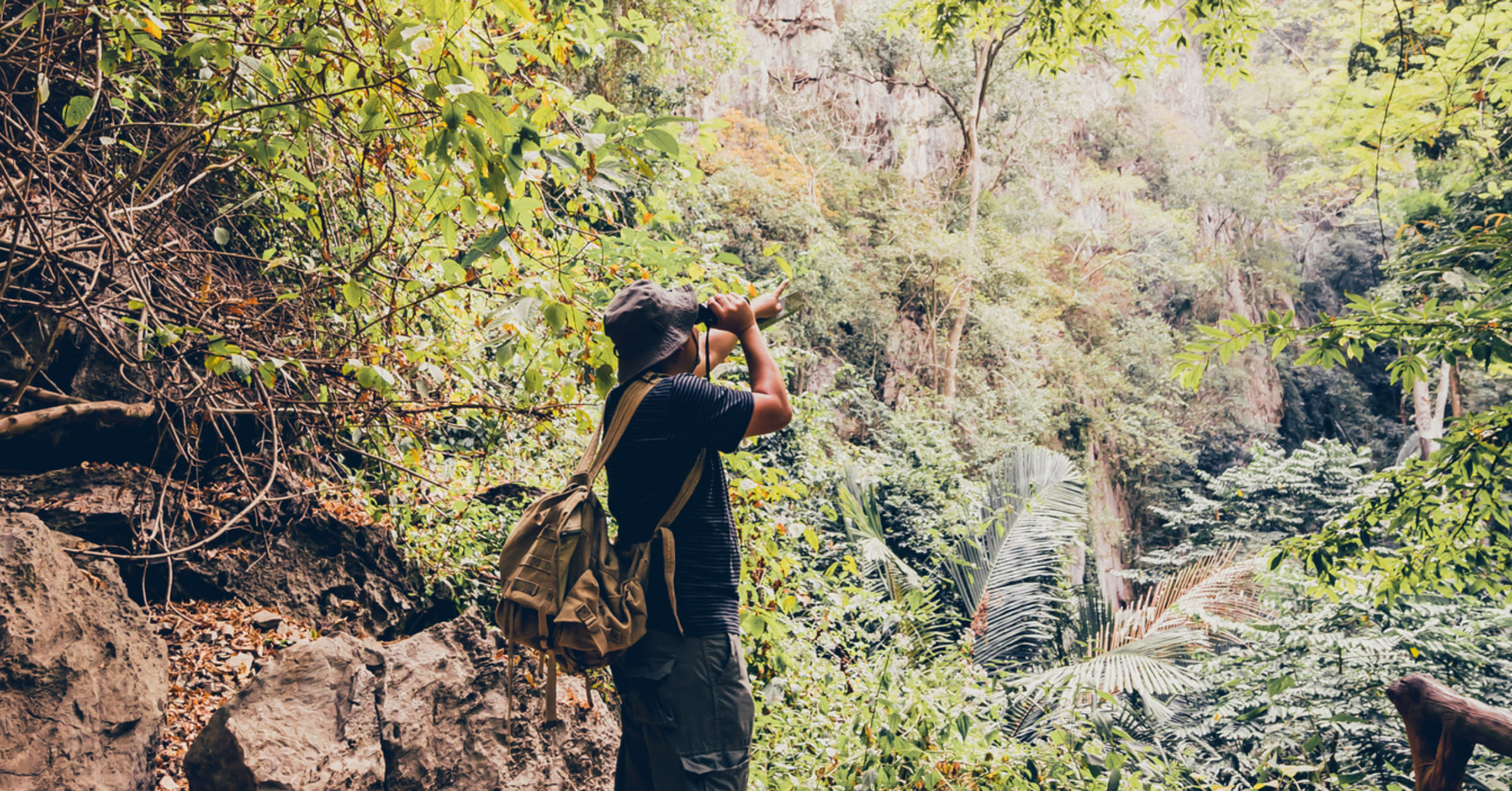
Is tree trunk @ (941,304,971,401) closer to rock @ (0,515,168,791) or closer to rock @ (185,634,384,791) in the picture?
rock @ (185,634,384,791)

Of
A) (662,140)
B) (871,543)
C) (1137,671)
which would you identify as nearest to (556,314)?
(662,140)

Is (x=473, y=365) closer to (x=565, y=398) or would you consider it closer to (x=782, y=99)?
(x=565, y=398)

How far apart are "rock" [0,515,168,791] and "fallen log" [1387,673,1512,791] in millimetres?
3946

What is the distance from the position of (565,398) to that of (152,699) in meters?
1.64

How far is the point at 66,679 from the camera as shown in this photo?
2.17 meters

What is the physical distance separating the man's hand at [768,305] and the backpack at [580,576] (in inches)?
16.6

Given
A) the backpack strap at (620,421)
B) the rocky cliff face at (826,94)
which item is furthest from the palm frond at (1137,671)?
the rocky cliff face at (826,94)

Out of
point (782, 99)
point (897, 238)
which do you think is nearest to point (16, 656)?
point (897, 238)

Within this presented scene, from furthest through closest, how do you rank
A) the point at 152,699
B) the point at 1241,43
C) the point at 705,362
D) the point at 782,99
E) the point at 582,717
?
the point at 782,99, the point at 1241,43, the point at 582,717, the point at 152,699, the point at 705,362

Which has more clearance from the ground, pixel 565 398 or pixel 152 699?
pixel 565 398

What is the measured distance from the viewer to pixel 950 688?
14.0 feet

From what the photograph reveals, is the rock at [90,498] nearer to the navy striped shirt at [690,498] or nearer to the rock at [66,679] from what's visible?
the rock at [66,679]

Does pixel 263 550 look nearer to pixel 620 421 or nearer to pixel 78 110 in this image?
pixel 78 110

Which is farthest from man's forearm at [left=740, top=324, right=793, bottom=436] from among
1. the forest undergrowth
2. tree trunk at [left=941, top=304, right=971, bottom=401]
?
tree trunk at [left=941, top=304, right=971, bottom=401]
